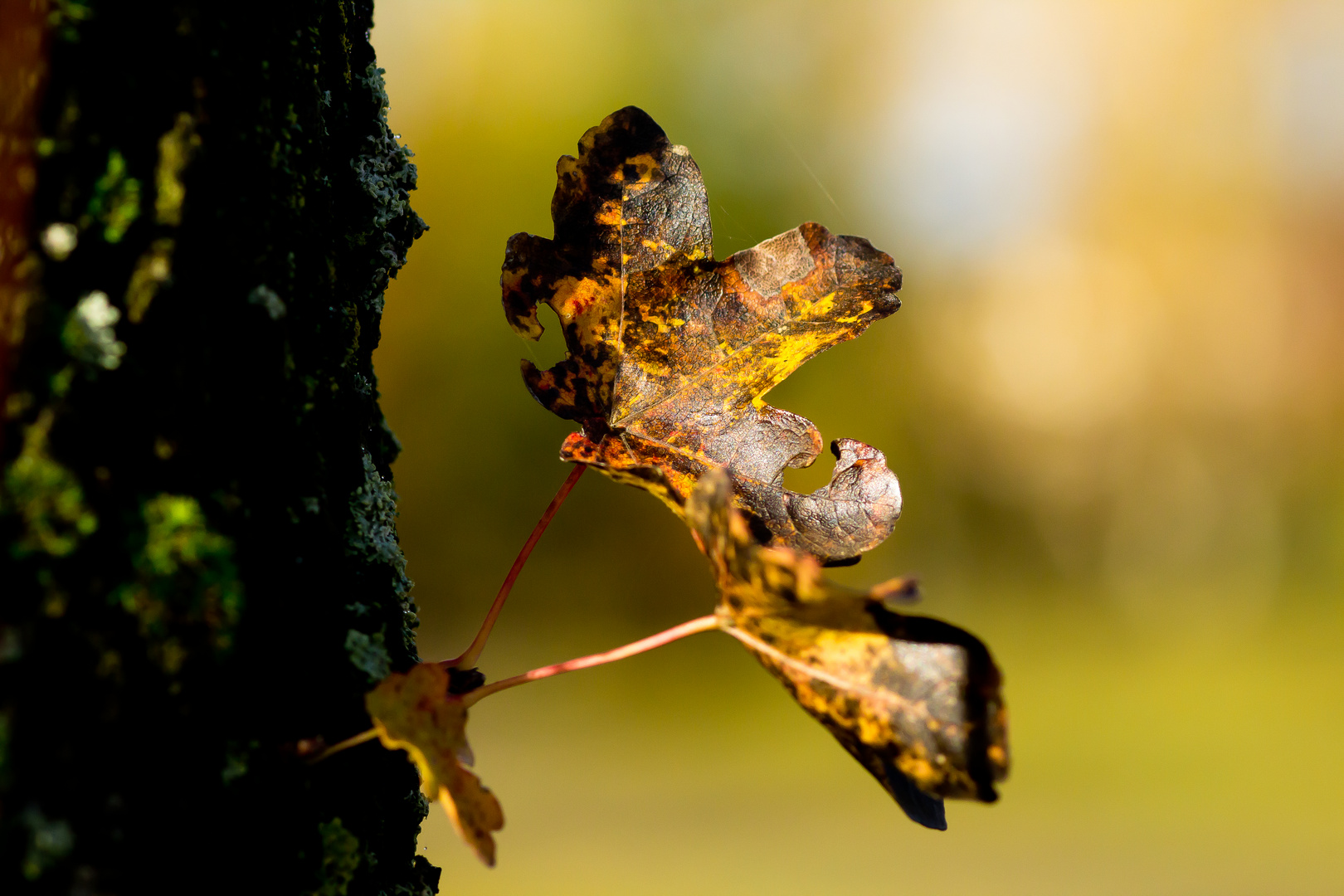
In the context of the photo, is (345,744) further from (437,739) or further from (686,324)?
(686,324)

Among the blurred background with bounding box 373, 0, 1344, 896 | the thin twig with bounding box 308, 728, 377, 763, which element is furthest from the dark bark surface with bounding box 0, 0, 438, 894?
the blurred background with bounding box 373, 0, 1344, 896

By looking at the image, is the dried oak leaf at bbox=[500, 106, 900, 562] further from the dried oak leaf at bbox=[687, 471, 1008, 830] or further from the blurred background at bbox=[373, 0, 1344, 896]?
the blurred background at bbox=[373, 0, 1344, 896]

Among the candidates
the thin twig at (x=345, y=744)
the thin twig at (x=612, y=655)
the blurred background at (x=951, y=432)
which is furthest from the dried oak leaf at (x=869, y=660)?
the blurred background at (x=951, y=432)

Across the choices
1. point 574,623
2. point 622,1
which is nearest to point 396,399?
point 574,623

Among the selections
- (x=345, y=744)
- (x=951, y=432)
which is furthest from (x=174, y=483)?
(x=951, y=432)

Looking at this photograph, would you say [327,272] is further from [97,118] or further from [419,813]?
[419,813]

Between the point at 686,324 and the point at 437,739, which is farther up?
the point at 686,324

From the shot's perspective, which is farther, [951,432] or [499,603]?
[951,432]
